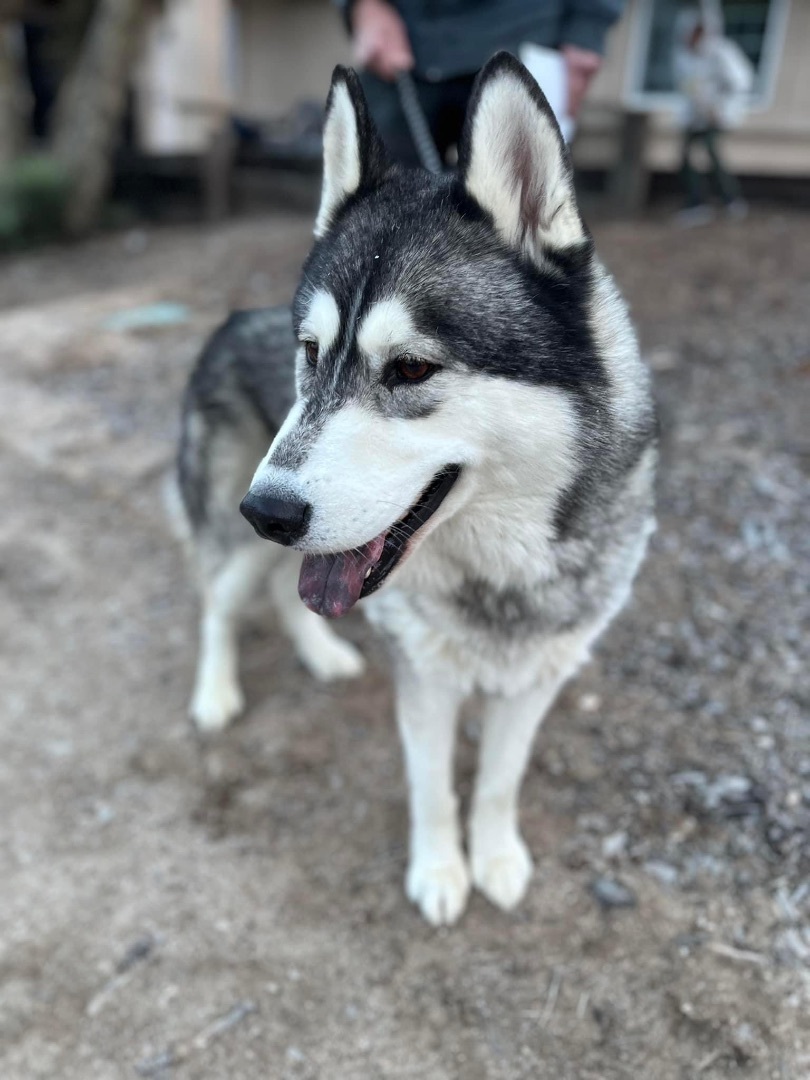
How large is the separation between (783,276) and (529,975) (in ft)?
21.4

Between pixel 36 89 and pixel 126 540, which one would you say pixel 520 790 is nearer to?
pixel 126 540

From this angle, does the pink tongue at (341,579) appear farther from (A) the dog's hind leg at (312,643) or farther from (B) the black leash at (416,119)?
(B) the black leash at (416,119)

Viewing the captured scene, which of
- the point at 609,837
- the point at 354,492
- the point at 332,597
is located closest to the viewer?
the point at 354,492

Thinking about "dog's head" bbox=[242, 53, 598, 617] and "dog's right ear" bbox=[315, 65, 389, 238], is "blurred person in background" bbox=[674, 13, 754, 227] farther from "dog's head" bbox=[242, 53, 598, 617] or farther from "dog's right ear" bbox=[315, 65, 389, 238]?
"dog's head" bbox=[242, 53, 598, 617]

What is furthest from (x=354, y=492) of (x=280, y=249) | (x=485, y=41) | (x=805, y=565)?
(x=280, y=249)

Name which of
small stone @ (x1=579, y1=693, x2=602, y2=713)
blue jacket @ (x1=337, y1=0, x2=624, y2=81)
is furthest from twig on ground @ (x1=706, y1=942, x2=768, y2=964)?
blue jacket @ (x1=337, y1=0, x2=624, y2=81)

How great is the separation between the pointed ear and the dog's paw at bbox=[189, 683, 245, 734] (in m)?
2.16

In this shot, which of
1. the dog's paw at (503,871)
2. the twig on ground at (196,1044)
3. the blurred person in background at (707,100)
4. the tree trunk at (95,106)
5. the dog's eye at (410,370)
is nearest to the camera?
the dog's eye at (410,370)

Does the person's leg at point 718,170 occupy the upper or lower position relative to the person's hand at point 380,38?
lower

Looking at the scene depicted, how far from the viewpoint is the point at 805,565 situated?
3740 millimetres

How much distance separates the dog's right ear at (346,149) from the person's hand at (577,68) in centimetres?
164

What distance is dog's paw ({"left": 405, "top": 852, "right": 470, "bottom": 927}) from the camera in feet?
8.00

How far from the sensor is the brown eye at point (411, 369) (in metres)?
1.72

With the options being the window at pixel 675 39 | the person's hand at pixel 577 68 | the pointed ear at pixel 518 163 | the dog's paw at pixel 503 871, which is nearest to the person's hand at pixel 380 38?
the person's hand at pixel 577 68
